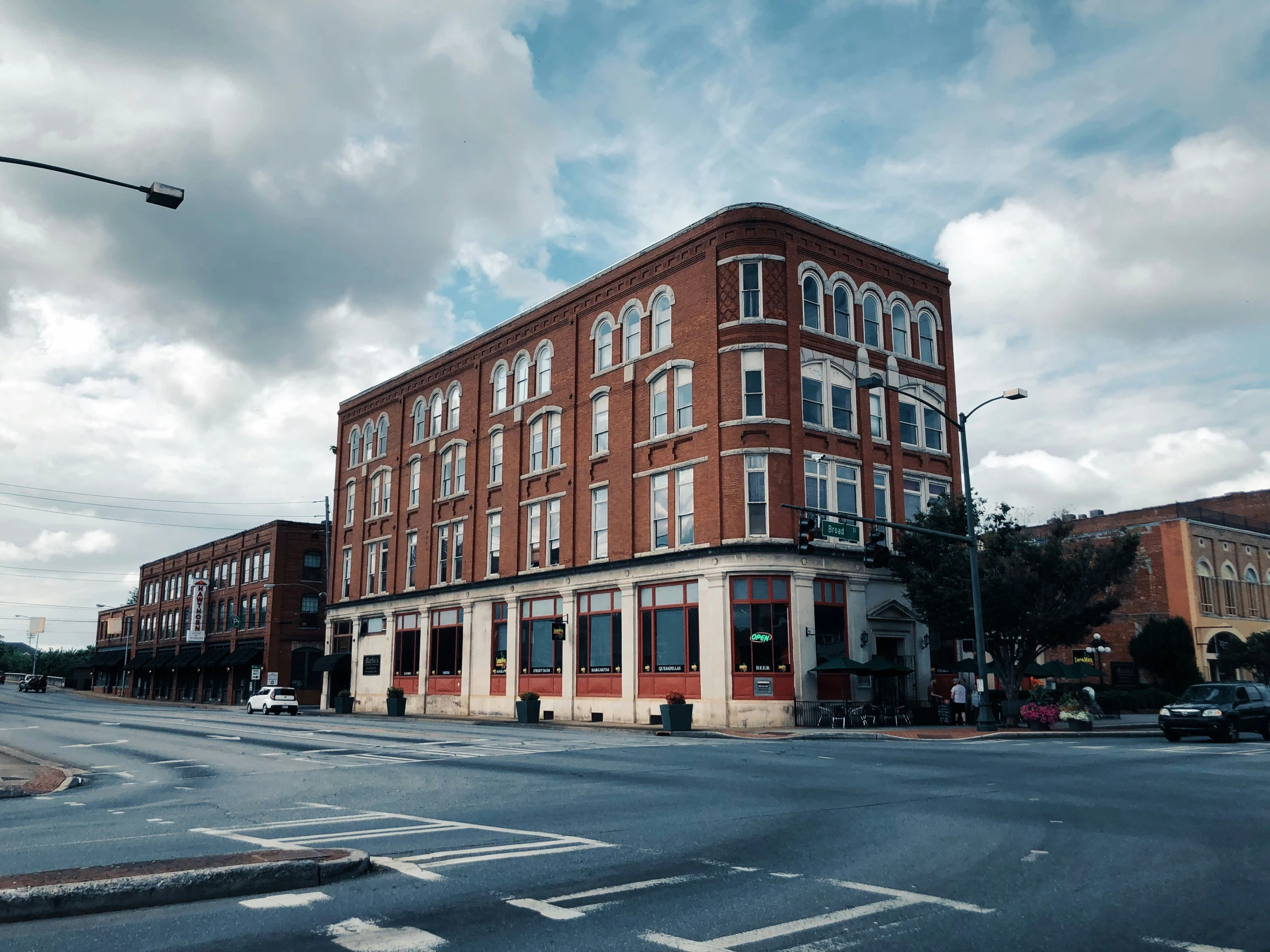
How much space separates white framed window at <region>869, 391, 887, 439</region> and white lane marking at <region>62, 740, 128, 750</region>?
91.6ft

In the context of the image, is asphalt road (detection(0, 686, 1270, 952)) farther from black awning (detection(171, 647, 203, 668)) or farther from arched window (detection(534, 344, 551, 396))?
black awning (detection(171, 647, 203, 668))

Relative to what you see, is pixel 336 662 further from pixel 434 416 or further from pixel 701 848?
pixel 701 848

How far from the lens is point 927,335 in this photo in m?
43.0

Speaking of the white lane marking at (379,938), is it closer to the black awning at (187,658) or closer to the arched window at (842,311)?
the arched window at (842,311)

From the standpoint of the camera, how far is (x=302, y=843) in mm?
9898

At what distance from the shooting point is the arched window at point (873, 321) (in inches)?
1602

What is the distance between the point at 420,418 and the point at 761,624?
27580 millimetres

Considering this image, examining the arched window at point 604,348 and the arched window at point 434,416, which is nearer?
the arched window at point 604,348

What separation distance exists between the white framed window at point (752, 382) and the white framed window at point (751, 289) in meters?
1.50

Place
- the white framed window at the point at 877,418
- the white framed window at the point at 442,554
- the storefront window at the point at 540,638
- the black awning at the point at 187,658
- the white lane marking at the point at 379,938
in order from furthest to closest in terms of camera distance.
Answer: the black awning at the point at 187,658 → the white framed window at the point at 442,554 → the storefront window at the point at 540,638 → the white framed window at the point at 877,418 → the white lane marking at the point at 379,938

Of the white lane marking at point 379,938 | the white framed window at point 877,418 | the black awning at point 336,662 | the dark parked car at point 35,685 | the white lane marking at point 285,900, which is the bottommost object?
the white lane marking at point 379,938

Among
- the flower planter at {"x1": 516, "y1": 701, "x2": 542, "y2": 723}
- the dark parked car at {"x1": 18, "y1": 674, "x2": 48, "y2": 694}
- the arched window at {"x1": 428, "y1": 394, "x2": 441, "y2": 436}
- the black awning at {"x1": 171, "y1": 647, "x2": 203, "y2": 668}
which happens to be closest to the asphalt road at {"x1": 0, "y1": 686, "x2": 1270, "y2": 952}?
the flower planter at {"x1": 516, "y1": 701, "x2": 542, "y2": 723}

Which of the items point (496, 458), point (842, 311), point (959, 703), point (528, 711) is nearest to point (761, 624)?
point (959, 703)

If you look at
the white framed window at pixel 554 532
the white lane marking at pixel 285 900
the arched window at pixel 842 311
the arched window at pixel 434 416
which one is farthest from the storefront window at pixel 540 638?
the white lane marking at pixel 285 900
